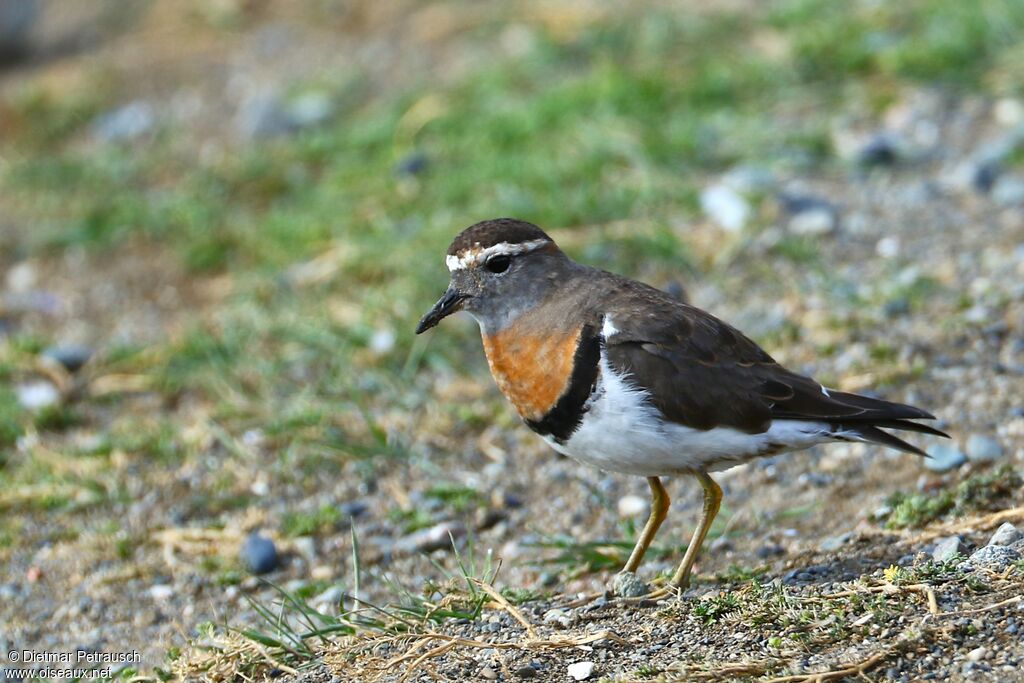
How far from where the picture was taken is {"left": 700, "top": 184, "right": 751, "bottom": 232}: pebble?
7375 millimetres

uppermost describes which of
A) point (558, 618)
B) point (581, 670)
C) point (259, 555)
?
point (581, 670)

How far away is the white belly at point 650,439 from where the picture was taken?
173 inches

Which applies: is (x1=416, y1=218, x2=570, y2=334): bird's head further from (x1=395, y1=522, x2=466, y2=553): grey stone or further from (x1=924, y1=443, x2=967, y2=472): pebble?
(x1=924, y1=443, x2=967, y2=472): pebble

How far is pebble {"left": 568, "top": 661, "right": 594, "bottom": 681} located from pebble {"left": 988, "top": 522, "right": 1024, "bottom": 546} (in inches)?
54.1

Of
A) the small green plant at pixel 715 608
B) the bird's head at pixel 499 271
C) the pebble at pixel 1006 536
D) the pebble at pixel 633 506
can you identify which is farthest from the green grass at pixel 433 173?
the pebble at pixel 1006 536

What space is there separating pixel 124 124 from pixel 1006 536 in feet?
26.6

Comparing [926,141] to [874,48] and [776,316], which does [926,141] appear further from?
[776,316]

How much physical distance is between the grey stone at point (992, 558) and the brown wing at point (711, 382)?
0.44 metres

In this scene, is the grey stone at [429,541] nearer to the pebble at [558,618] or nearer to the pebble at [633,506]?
the pebble at [633,506]

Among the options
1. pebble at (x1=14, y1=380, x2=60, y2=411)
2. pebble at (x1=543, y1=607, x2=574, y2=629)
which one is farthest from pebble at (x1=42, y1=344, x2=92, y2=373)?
pebble at (x1=543, y1=607, x2=574, y2=629)

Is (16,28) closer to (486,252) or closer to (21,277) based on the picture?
(21,277)

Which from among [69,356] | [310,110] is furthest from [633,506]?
[310,110]

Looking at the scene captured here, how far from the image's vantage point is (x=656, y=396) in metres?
4.45

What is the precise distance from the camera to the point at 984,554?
4.20 metres
